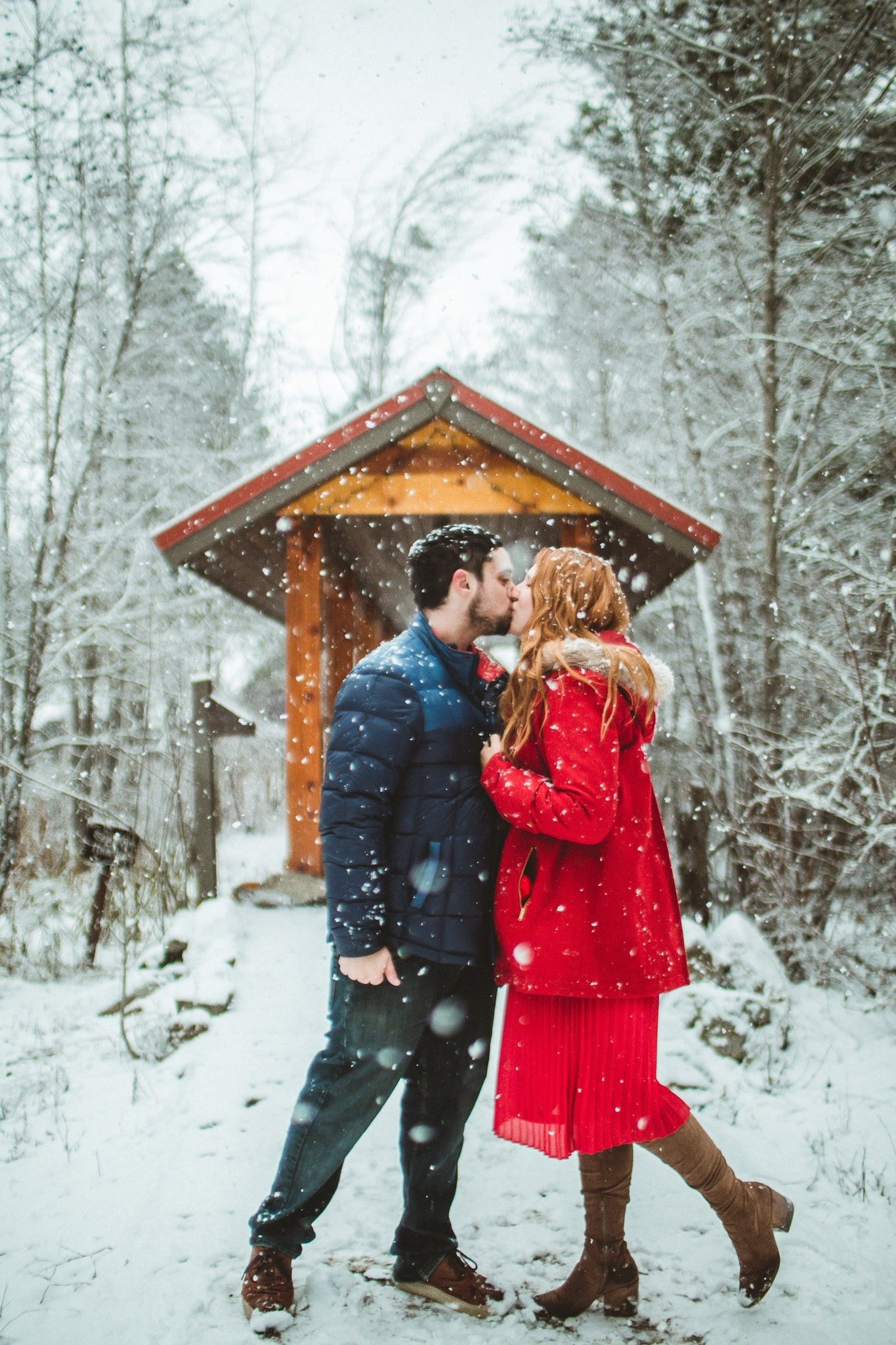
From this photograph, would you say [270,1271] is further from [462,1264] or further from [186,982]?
[186,982]

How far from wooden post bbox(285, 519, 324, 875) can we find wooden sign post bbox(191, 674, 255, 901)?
0.51 m

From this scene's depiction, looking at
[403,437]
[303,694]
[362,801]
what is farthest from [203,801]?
[362,801]

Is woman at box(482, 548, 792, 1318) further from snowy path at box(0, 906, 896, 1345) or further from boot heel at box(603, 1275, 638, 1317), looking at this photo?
snowy path at box(0, 906, 896, 1345)

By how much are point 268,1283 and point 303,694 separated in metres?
4.26

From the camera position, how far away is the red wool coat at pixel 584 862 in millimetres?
1810

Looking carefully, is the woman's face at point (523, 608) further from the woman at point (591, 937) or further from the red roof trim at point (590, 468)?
the red roof trim at point (590, 468)

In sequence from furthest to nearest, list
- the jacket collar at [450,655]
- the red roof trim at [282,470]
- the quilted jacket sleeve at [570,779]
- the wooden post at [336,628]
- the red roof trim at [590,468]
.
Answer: the wooden post at [336,628]
the red roof trim at [282,470]
the red roof trim at [590,468]
the jacket collar at [450,655]
the quilted jacket sleeve at [570,779]

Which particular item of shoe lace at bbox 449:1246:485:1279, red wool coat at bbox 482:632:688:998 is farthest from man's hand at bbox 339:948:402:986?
shoe lace at bbox 449:1246:485:1279

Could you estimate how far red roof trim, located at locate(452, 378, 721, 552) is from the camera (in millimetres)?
5117

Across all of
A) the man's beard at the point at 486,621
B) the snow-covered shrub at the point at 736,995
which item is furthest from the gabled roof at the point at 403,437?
the man's beard at the point at 486,621

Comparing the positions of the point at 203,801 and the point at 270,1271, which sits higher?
the point at 203,801

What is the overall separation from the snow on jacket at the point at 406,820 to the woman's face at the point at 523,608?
0.83ft

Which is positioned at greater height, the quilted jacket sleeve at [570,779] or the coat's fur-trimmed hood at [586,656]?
the coat's fur-trimmed hood at [586,656]

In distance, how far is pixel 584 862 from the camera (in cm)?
191
